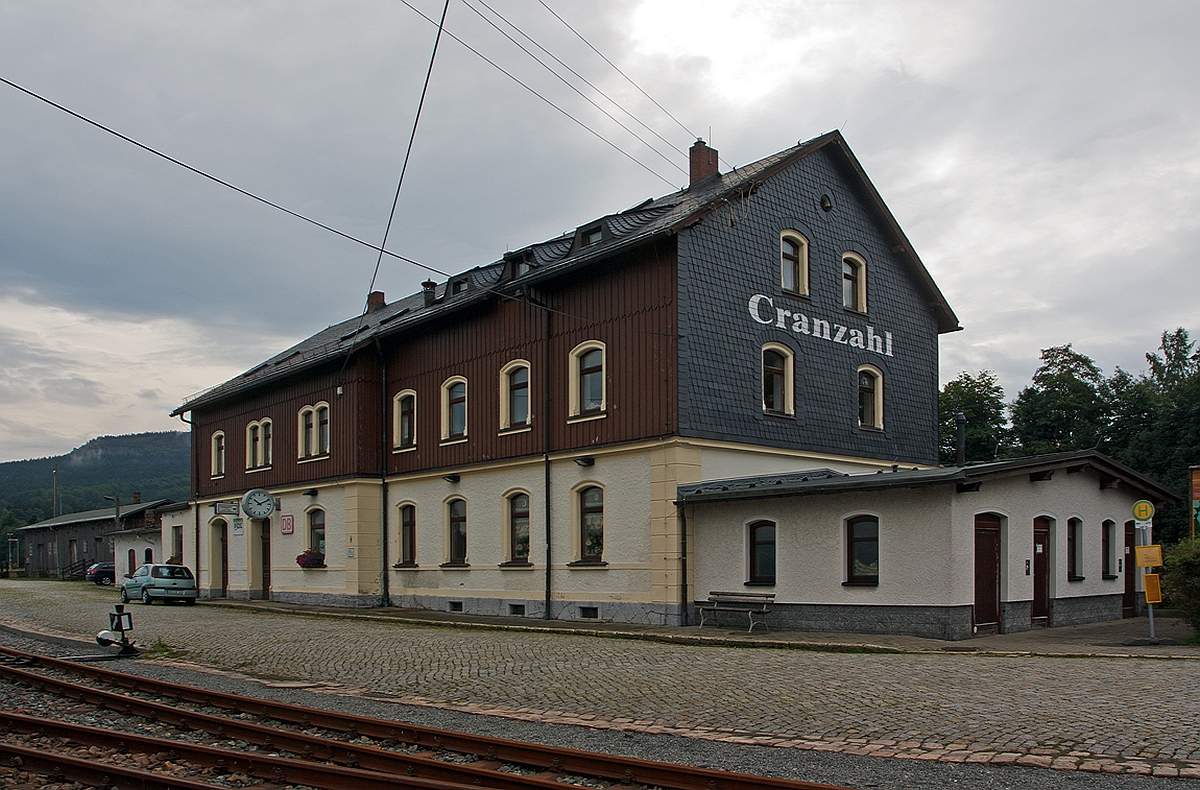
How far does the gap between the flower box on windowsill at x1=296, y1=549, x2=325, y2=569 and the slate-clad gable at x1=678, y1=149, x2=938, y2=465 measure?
14.9 metres

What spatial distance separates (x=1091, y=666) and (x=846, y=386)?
1148 centimetres

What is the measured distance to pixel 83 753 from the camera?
9453 millimetres

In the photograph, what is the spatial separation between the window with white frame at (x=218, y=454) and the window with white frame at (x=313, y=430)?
23.5 feet

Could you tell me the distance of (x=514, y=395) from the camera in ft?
80.6

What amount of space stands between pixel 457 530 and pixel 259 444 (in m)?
12.4

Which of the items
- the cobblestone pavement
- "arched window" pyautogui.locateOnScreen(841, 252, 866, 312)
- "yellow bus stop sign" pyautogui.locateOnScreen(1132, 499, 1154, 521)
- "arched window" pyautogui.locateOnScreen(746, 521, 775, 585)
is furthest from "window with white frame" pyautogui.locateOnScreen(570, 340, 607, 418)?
"yellow bus stop sign" pyautogui.locateOnScreen(1132, 499, 1154, 521)

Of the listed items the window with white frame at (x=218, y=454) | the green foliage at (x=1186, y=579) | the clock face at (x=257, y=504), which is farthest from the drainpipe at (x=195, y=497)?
the green foliage at (x=1186, y=579)

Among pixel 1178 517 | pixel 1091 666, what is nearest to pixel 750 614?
pixel 1091 666

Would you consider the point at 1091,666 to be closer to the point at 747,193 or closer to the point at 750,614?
the point at 750,614

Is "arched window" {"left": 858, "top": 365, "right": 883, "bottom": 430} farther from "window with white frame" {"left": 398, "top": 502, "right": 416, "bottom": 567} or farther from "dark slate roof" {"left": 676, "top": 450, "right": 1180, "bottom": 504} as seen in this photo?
"window with white frame" {"left": 398, "top": 502, "right": 416, "bottom": 567}

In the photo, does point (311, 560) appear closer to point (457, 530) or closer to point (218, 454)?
point (457, 530)

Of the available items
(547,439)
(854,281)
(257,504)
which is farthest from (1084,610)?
(257,504)

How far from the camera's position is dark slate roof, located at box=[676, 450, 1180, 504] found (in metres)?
16.2

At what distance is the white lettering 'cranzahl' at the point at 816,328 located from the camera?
22.0 metres
